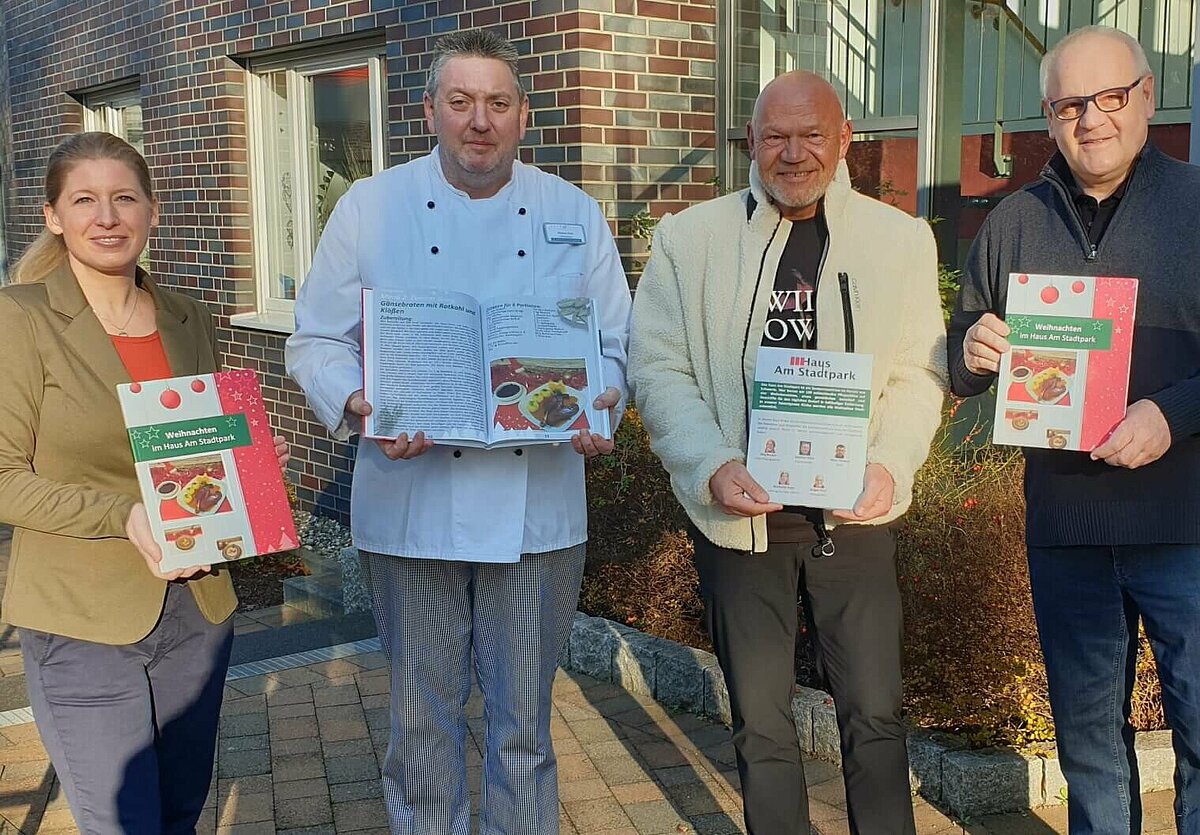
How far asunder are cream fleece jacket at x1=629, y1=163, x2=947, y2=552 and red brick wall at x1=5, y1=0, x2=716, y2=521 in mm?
3171

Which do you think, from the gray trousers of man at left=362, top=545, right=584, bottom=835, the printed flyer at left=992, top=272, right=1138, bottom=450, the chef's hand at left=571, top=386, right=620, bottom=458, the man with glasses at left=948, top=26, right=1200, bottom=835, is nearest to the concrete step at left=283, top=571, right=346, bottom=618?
the gray trousers of man at left=362, top=545, right=584, bottom=835

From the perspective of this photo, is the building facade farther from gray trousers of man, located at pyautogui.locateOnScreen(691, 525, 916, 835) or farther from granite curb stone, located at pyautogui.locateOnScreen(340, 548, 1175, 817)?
gray trousers of man, located at pyautogui.locateOnScreen(691, 525, 916, 835)

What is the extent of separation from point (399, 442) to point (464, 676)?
2.31 ft

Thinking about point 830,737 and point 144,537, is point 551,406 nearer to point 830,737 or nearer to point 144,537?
point 144,537

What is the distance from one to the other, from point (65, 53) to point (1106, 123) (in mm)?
10574

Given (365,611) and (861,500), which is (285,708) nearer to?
(365,611)

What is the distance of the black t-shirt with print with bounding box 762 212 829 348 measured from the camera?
Result: 2.92m

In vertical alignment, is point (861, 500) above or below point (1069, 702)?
above

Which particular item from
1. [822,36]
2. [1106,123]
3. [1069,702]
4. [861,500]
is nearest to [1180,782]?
[1069,702]

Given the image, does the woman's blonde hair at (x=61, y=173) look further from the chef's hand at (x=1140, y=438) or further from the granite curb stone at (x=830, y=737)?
the chef's hand at (x=1140, y=438)

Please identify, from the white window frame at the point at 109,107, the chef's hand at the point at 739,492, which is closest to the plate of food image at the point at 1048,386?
the chef's hand at the point at 739,492

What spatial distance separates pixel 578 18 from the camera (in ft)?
19.5

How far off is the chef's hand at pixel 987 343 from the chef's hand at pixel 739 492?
1.76ft

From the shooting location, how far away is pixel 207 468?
103 inches
